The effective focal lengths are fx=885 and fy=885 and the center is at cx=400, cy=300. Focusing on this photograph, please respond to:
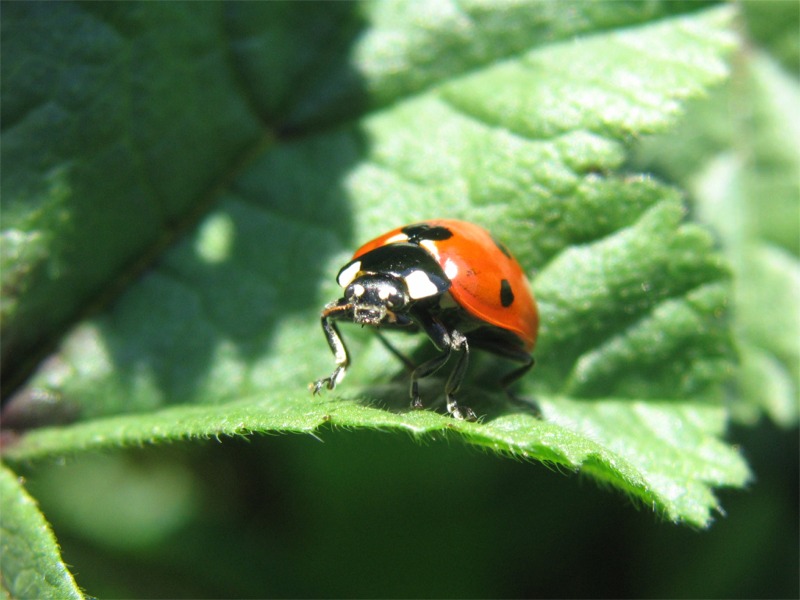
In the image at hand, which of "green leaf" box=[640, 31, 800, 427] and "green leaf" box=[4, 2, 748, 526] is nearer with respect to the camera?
"green leaf" box=[4, 2, 748, 526]

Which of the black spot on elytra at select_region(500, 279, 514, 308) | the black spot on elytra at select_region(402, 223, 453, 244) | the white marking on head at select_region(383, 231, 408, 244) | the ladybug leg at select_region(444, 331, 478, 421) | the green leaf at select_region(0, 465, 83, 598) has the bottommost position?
the green leaf at select_region(0, 465, 83, 598)

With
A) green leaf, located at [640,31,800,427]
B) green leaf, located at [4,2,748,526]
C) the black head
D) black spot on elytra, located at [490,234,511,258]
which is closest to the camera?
the black head

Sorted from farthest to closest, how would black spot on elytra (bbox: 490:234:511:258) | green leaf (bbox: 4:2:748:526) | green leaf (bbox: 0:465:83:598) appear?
green leaf (bbox: 4:2:748:526)
black spot on elytra (bbox: 490:234:511:258)
green leaf (bbox: 0:465:83:598)

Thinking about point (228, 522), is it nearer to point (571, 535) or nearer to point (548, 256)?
point (571, 535)

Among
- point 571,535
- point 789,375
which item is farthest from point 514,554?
point 789,375

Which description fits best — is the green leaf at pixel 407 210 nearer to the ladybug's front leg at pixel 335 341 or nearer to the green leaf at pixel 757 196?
the ladybug's front leg at pixel 335 341

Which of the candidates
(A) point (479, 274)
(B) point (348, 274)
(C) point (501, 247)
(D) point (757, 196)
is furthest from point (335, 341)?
(D) point (757, 196)

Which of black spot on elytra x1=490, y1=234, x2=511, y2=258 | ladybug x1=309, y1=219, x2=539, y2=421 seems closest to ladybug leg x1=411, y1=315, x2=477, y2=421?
ladybug x1=309, y1=219, x2=539, y2=421

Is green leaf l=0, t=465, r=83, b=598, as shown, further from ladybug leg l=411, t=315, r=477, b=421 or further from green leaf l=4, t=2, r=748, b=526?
ladybug leg l=411, t=315, r=477, b=421

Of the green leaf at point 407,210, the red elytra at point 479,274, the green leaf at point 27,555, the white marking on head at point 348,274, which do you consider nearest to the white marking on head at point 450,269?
the red elytra at point 479,274
